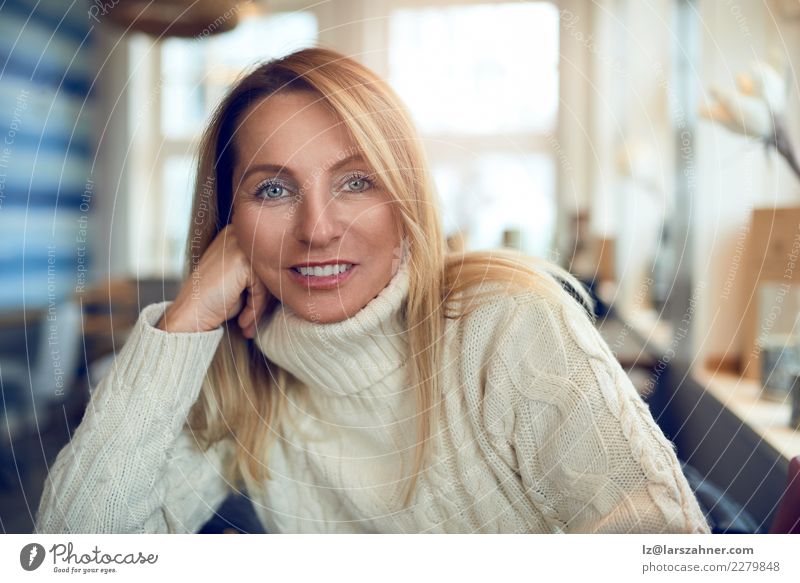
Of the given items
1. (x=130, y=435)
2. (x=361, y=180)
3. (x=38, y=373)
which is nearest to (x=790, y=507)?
(x=361, y=180)

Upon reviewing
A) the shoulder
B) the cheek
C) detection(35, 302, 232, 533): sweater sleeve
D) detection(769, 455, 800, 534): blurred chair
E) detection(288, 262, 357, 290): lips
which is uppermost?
the cheek

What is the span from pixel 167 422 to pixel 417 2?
1.34ft

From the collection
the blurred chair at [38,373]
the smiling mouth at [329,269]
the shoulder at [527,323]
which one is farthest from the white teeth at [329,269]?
the blurred chair at [38,373]

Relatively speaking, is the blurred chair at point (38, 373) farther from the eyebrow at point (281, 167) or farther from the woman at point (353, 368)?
the eyebrow at point (281, 167)

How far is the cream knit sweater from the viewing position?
551 millimetres

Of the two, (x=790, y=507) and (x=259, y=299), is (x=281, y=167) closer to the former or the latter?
(x=259, y=299)

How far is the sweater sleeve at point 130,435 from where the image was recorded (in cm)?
59

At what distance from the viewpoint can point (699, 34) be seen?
0.62m

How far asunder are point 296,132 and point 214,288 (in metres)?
0.15

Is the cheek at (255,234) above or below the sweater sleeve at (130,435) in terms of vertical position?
above

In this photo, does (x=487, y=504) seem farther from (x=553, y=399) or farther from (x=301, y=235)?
(x=301, y=235)

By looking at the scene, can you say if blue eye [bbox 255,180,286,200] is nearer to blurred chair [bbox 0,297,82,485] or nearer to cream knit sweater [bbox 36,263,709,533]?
cream knit sweater [bbox 36,263,709,533]

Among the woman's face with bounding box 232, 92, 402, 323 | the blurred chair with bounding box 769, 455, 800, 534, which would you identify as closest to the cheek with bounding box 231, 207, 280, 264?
the woman's face with bounding box 232, 92, 402, 323

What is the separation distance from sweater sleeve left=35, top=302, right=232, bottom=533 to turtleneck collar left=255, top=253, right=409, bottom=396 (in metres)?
0.05
